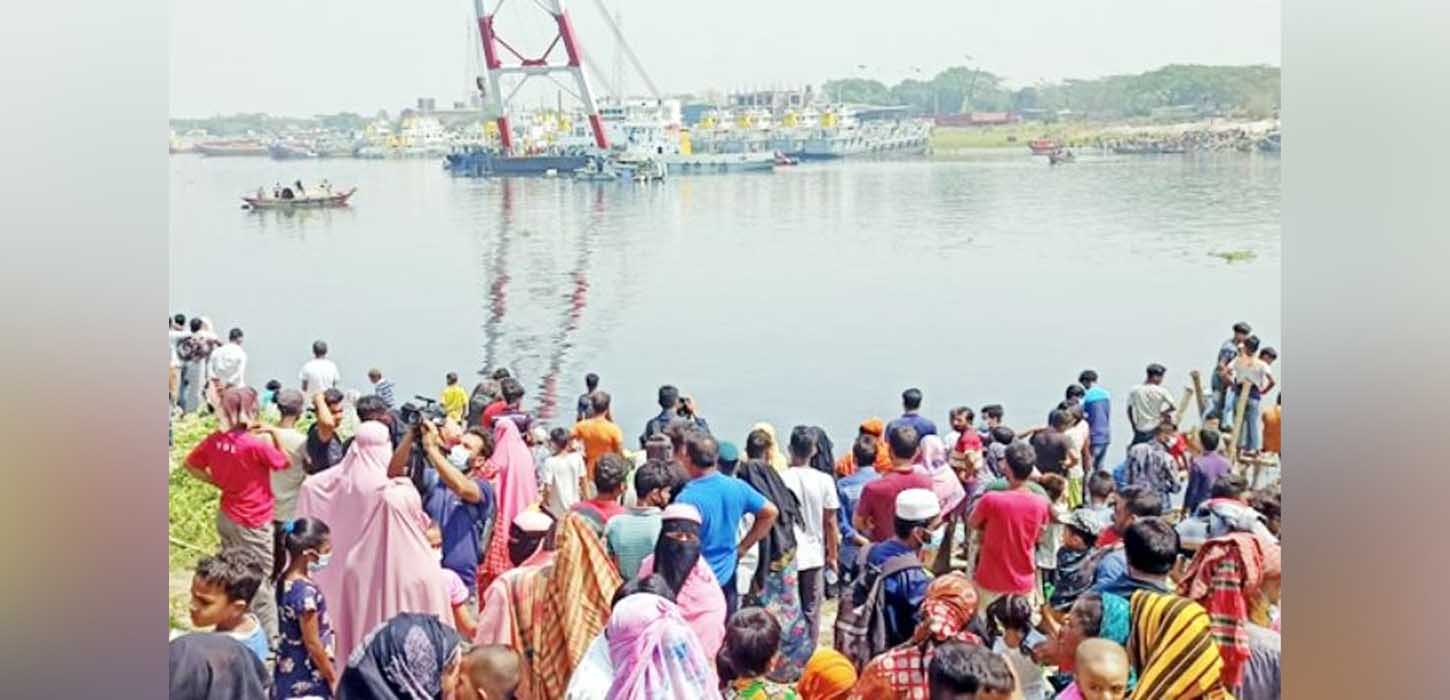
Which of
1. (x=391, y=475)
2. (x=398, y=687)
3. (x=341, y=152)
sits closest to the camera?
(x=398, y=687)

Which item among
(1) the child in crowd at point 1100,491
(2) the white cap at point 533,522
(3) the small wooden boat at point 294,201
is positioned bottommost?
(1) the child in crowd at point 1100,491

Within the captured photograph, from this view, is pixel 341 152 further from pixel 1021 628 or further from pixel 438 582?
pixel 1021 628

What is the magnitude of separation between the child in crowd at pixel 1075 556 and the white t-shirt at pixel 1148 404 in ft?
8.77

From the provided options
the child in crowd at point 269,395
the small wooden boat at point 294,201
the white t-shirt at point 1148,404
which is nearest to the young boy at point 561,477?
the child in crowd at point 269,395

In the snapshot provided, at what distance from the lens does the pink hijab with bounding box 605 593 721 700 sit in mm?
4305

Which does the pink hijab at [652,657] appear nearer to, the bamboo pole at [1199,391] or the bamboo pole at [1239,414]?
the bamboo pole at [1239,414]

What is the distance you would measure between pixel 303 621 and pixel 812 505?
1924 millimetres

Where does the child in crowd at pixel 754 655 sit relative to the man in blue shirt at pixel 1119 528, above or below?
below

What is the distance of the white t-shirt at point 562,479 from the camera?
646cm

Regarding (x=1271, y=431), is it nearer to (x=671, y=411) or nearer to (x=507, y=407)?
(x=671, y=411)
